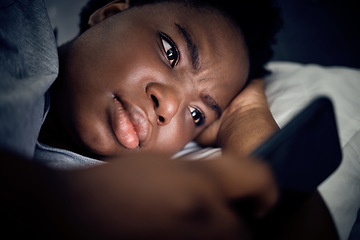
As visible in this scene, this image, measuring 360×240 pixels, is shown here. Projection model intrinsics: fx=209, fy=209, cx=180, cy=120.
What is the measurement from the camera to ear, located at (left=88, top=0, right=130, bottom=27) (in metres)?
0.70

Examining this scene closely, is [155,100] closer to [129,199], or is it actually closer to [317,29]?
[129,199]

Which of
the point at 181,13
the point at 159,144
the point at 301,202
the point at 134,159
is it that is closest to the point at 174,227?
the point at 134,159

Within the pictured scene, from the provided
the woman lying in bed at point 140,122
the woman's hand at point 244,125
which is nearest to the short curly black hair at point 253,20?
the woman lying in bed at point 140,122

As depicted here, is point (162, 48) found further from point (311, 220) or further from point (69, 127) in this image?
point (311, 220)

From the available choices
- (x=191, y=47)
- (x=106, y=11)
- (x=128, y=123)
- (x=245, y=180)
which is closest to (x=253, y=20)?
(x=191, y=47)

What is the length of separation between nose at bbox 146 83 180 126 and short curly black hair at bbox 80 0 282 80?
36 centimetres

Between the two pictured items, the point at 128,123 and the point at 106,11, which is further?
the point at 106,11

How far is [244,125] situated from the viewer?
0.66 m

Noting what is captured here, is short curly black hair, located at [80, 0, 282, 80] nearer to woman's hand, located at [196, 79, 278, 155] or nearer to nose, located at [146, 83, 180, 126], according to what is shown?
woman's hand, located at [196, 79, 278, 155]

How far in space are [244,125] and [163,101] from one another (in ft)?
0.95

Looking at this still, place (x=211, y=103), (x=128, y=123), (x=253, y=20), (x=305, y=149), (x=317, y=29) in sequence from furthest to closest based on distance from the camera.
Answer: (x=317, y=29) → (x=253, y=20) → (x=211, y=103) → (x=128, y=123) → (x=305, y=149)

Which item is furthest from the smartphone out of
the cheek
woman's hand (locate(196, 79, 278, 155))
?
the cheek

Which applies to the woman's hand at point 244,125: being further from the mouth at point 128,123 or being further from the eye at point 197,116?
the mouth at point 128,123

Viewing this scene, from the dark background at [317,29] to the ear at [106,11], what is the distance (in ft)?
0.73
